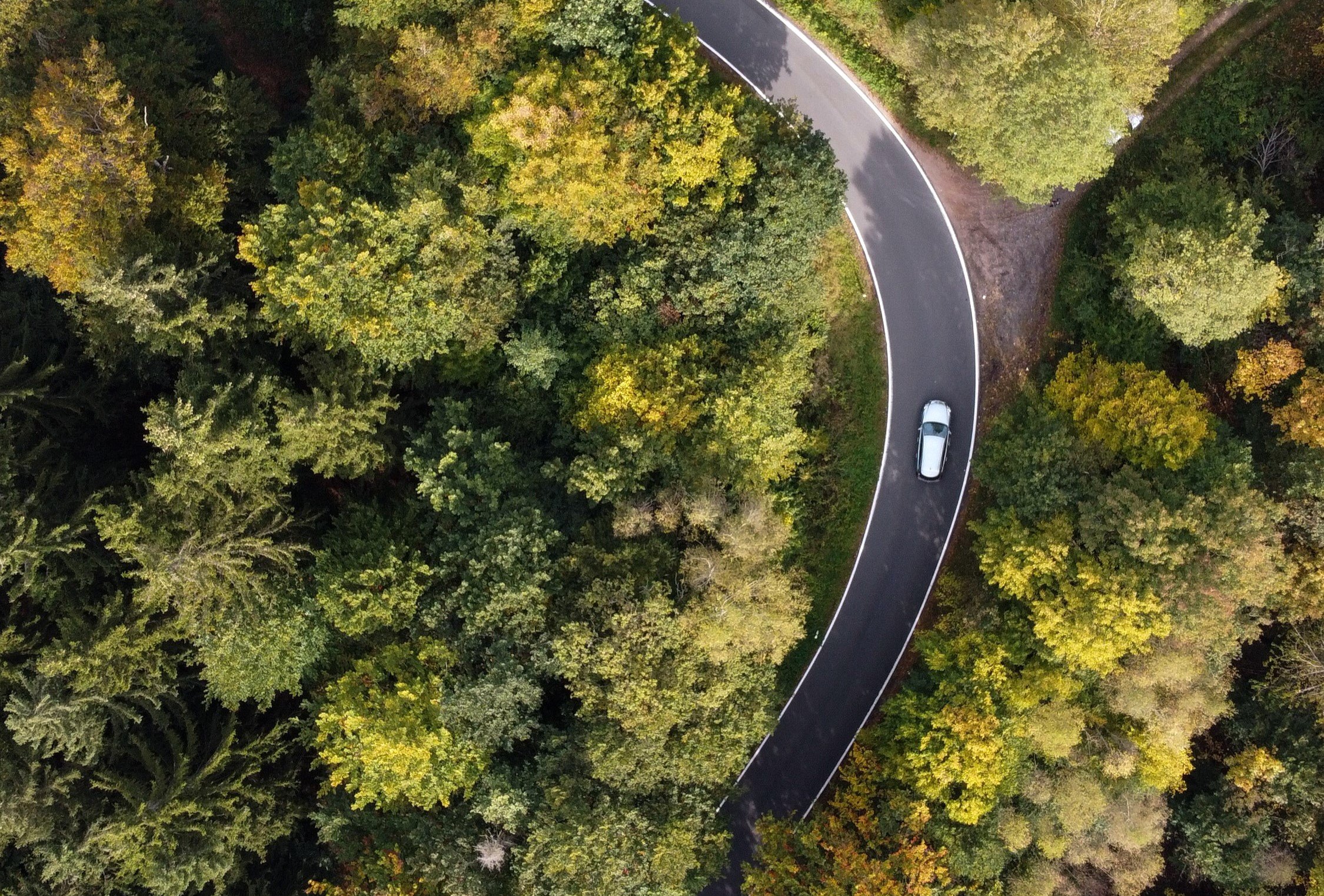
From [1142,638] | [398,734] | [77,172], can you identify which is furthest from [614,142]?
[1142,638]

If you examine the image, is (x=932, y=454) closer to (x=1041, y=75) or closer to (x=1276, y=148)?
(x=1041, y=75)

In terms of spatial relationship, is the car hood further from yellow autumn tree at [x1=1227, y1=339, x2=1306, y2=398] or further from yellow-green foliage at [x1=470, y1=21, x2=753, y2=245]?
yellow-green foliage at [x1=470, y1=21, x2=753, y2=245]

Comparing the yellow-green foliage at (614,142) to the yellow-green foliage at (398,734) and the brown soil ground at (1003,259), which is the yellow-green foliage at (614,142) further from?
the yellow-green foliage at (398,734)

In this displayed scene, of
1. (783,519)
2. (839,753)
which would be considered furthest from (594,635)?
(839,753)

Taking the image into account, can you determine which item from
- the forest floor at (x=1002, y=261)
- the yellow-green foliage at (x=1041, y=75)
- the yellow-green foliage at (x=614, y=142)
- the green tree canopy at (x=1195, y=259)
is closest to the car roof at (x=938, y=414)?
the forest floor at (x=1002, y=261)

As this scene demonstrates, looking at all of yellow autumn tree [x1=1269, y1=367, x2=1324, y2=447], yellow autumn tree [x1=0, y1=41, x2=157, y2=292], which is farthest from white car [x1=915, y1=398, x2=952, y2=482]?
yellow autumn tree [x1=0, y1=41, x2=157, y2=292]

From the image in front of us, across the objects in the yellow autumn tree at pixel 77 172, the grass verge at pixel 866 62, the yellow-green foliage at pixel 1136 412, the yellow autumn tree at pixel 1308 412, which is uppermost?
the grass verge at pixel 866 62

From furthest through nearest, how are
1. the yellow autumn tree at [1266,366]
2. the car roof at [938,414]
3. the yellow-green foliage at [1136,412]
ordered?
1. the car roof at [938,414]
2. the yellow autumn tree at [1266,366]
3. the yellow-green foliage at [1136,412]
